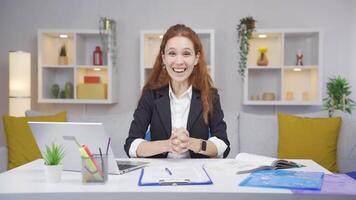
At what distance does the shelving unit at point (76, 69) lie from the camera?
4035 mm

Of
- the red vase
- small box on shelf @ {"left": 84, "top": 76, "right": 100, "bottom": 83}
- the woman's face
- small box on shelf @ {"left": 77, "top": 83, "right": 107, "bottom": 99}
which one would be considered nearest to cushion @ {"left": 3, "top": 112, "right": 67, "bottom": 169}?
small box on shelf @ {"left": 77, "top": 83, "right": 107, "bottom": 99}

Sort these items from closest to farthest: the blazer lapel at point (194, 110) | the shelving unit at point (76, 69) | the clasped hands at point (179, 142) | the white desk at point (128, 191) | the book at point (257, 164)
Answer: the white desk at point (128, 191) < the book at point (257, 164) < the clasped hands at point (179, 142) < the blazer lapel at point (194, 110) < the shelving unit at point (76, 69)

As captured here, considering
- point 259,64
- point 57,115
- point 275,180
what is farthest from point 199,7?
point 275,180

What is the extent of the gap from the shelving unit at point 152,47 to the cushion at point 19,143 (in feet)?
4.49

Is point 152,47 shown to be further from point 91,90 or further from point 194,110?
point 194,110

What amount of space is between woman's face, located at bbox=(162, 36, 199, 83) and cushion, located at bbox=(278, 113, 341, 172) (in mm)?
1329

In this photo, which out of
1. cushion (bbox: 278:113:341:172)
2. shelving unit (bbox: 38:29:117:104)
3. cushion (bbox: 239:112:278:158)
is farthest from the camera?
shelving unit (bbox: 38:29:117:104)

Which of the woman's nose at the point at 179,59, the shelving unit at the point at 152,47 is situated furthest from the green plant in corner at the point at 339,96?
the woman's nose at the point at 179,59

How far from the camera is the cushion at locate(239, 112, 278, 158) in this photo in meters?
2.99

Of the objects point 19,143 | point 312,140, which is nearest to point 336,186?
point 312,140

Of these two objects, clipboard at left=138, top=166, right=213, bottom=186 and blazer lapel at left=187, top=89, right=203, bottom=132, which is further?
blazer lapel at left=187, top=89, right=203, bottom=132

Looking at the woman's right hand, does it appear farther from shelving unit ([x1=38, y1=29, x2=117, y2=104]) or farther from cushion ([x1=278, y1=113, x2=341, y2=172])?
shelving unit ([x1=38, y1=29, x2=117, y2=104])

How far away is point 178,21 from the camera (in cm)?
432

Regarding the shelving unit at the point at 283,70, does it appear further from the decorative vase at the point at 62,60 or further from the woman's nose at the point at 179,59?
the woman's nose at the point at 179,59
